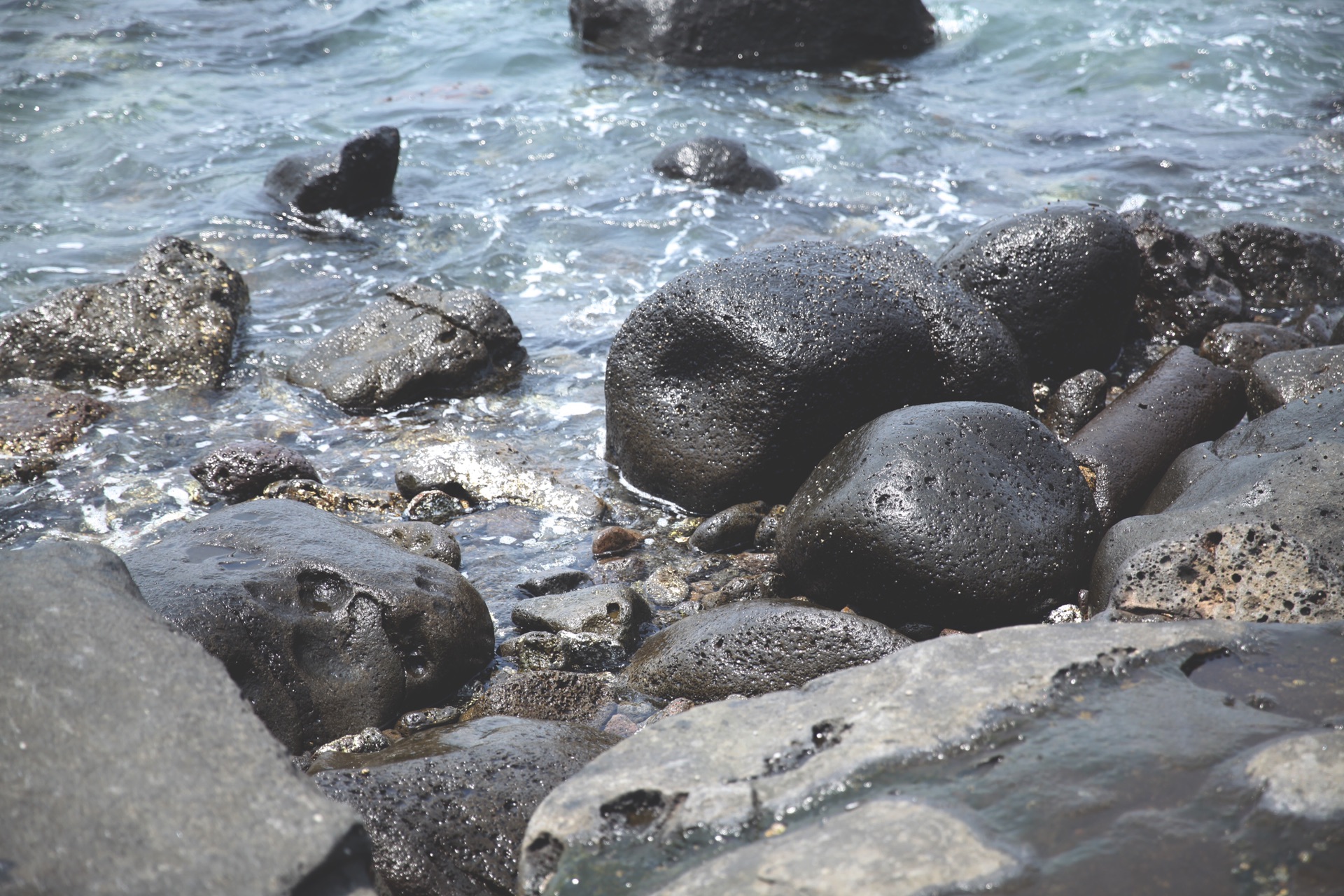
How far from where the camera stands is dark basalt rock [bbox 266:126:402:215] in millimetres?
10016

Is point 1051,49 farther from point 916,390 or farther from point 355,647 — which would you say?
point 355,647

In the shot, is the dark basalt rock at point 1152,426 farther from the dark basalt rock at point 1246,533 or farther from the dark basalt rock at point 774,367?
the dark basalt rock at point 774,367

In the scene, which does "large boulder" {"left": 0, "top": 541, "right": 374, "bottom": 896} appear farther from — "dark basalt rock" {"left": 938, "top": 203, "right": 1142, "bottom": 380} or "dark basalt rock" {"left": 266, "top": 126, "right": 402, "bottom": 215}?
"dark basalt rock" {"left": 266, "top": 126, "right": 402, "bottom": 215}

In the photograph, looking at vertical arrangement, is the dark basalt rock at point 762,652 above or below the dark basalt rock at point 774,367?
below

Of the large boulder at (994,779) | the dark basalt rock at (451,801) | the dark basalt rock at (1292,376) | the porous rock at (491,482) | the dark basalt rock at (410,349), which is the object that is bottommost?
the porous rock at (491,482)

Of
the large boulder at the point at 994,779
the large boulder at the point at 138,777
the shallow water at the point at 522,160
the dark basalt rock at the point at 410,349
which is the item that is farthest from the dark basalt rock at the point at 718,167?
the large boulder at the point at 138,777

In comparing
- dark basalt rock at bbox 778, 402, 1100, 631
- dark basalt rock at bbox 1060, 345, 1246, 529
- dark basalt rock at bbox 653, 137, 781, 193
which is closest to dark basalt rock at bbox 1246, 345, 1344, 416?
dark basalt rock at bbox 1060, 345, 1246, 529

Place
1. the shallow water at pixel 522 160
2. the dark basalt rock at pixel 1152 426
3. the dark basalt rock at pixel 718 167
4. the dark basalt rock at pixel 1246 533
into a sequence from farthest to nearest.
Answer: the dark basalt rock at pixel 718 167
the shallow water at pixel 522 160
the dark basalt rock at pixel 1152 426
the dark basalt rock at pixel 1246 533

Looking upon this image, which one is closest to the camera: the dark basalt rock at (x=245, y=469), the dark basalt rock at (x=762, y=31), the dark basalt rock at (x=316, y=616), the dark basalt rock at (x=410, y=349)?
the dark basalt rock at (x=316, y=616)

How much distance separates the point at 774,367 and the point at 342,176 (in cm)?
628

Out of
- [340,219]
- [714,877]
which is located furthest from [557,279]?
[714,877]

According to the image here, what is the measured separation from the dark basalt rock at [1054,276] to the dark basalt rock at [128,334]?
5.39m

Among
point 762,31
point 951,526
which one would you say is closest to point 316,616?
point 951,526

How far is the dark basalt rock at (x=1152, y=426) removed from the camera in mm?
5605
